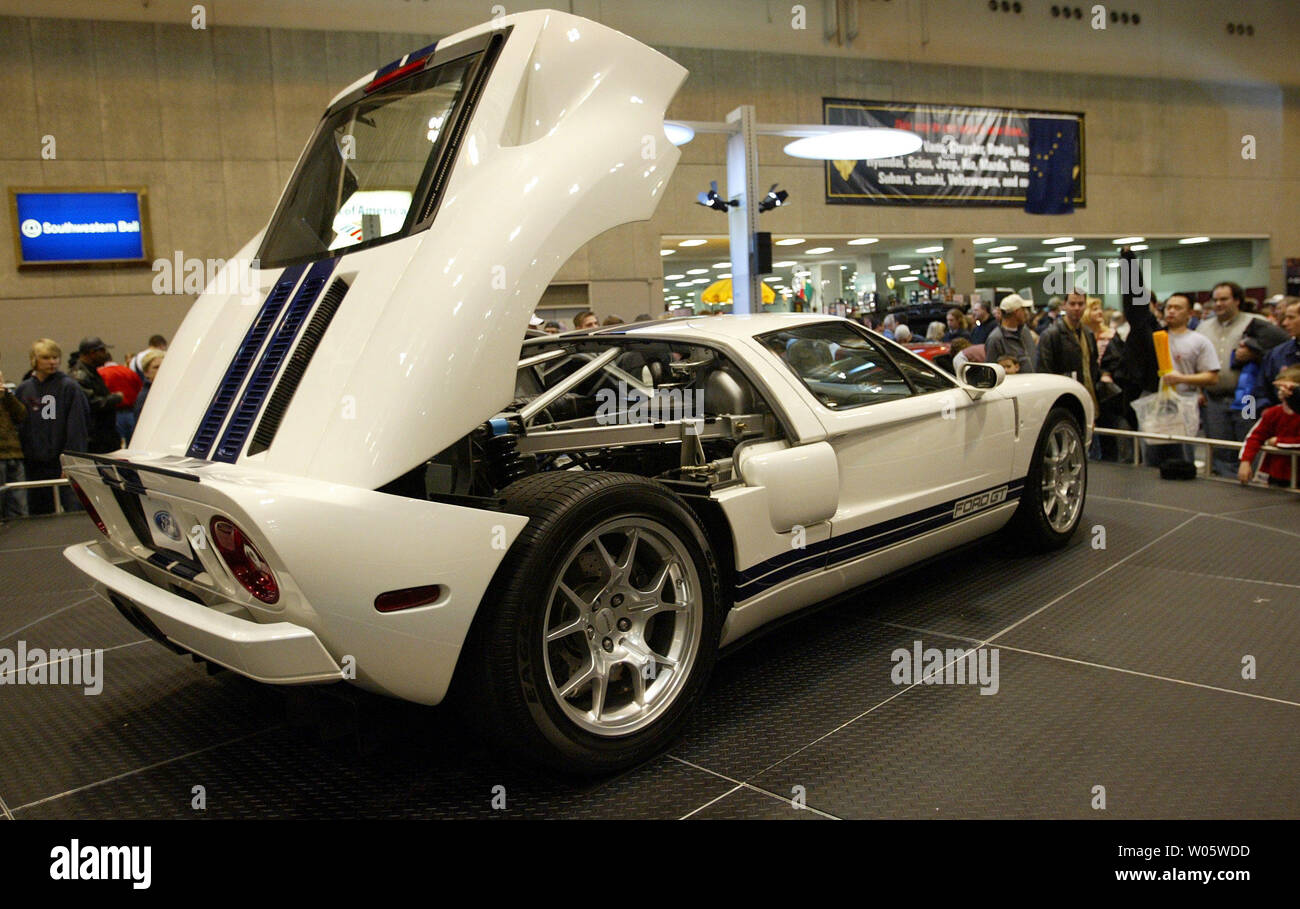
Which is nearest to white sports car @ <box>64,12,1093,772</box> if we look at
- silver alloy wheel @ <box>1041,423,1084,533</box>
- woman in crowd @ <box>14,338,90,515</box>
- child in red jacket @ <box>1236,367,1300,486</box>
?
silver alloy wheel @ <box>1041,423,1084,533</box>

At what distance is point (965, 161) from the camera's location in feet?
48.5

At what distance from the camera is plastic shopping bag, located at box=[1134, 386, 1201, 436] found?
690cm

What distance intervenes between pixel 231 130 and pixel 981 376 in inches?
436

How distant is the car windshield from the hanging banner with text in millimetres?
12153

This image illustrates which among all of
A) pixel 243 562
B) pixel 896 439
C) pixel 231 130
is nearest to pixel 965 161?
pixel 231 130

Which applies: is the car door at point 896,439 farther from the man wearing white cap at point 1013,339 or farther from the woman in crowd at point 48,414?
the woman in crowd at point 48,414

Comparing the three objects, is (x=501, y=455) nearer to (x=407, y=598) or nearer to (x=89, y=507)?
(x=407, y=598)

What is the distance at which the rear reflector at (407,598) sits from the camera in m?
2.01

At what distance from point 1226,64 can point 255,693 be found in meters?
20.5

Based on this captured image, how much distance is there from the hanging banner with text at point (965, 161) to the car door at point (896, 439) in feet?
36.5

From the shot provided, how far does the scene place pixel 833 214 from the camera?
14258 mm

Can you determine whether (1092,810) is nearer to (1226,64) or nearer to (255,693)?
(255,693)

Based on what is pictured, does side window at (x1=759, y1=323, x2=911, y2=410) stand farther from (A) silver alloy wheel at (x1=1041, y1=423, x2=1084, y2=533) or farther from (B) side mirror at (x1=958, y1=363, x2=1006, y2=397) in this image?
(A) silver alloy wheel at (x1=1041, y1=423, x2=1084, y2=533)
